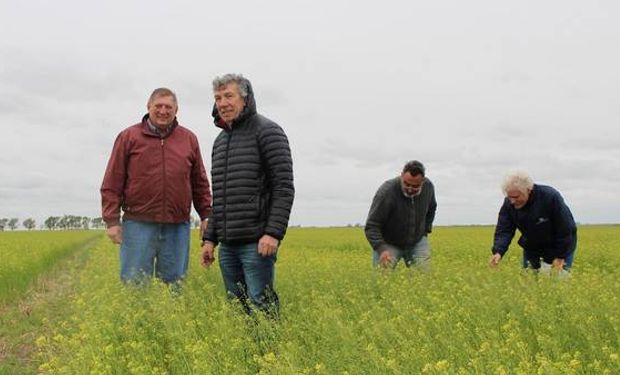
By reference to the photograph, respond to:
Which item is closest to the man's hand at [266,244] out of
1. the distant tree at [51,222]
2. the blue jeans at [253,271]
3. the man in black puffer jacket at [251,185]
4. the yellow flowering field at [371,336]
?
the man in black puffer jacket at [251,185]

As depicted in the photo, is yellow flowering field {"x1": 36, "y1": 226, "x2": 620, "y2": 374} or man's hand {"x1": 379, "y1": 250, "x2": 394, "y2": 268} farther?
man's hand {"x1": 379, "y1": 250, "x2": 394, "y2": 268}

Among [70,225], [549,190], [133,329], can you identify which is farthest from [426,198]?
[70,225]

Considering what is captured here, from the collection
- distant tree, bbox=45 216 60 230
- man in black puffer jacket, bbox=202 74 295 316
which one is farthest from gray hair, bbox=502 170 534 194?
distant tree, bbox=45 216 60 230

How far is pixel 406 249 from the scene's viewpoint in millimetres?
6898

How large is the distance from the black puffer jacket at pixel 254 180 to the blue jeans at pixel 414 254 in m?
2.52

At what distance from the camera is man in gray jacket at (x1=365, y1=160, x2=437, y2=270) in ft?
21.4

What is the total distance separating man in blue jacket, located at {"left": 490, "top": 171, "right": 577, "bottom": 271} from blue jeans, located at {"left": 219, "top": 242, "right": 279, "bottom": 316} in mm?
2608

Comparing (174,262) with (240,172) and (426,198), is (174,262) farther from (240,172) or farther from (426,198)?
(426,198)

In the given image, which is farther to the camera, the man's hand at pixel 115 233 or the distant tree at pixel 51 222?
the distant tree at pixel 51 222

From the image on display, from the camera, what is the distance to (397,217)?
21.6ft

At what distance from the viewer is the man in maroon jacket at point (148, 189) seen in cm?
521

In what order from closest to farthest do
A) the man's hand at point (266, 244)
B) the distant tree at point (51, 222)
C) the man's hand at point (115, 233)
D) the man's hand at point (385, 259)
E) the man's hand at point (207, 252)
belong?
the man's hand at point (266, 244)
the man's hand at point (207, 252)
the man's hand at point (115, 233)
the man's hand at point (385, 259)
the distant tree at point (51, 222)

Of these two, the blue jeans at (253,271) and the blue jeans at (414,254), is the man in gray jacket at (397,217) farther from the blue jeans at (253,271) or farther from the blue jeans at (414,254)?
the blue jeans at (253,271)

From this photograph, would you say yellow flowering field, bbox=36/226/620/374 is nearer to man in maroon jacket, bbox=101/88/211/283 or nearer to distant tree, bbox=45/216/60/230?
man in maroon jacket, bbox=101/88/211/283
